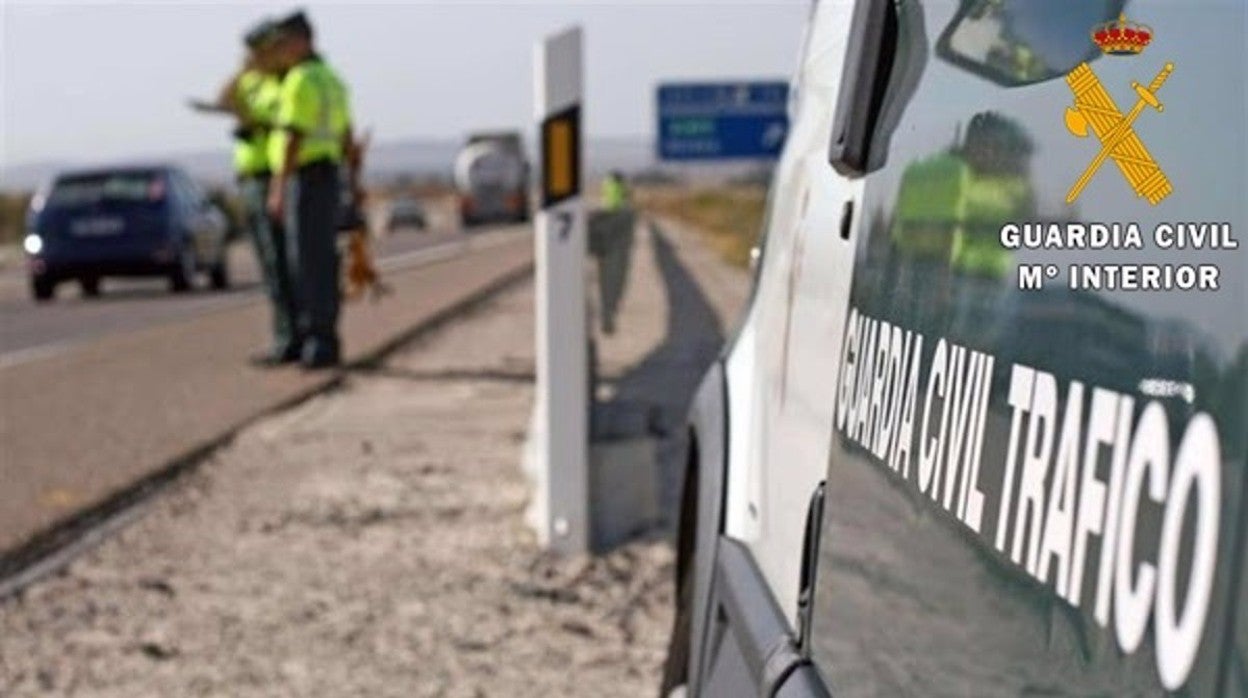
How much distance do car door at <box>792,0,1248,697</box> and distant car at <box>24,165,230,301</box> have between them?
26735 millimetres

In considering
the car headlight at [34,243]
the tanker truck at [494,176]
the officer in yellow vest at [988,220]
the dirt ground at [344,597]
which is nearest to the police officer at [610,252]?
the dirt ground at [344,597]

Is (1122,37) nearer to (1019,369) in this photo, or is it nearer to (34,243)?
(1019,369)

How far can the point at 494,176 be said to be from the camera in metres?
83.6

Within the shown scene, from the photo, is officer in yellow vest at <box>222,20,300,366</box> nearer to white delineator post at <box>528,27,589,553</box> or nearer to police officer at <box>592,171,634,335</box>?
police officer at <box>592,171,634,335</box>

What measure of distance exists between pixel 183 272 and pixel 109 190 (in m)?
1.54

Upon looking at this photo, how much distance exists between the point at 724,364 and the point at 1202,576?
125 inches

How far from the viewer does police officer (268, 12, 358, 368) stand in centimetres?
1343

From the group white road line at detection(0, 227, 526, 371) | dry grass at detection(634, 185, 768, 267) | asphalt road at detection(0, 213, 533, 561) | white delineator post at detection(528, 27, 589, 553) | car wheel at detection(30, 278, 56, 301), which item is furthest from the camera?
dry grass at detection(634, 185, 768, 267)

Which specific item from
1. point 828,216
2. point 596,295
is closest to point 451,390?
point 596,295

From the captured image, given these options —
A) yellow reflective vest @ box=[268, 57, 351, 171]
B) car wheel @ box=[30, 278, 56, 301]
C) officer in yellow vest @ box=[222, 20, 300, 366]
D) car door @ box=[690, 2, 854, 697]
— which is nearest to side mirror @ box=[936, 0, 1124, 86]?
car door @ box=[690, 2, 854, 697]

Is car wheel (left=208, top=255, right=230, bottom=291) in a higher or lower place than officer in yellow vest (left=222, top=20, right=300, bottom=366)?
lower

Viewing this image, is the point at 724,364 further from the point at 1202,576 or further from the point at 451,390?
the point at 451,390

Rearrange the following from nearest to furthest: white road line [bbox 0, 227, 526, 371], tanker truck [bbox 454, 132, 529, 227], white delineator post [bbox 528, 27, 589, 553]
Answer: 1. white delineator post [bbox 528, 27, 589, 553]
2. white road line [bbox 0, 227, 526, 371]
3. tanker truck [bbox 454, 132, 529, 227]

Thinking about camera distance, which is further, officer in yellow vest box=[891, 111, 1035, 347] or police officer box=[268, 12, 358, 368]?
police officer box=[268, 12, 358, 368]
